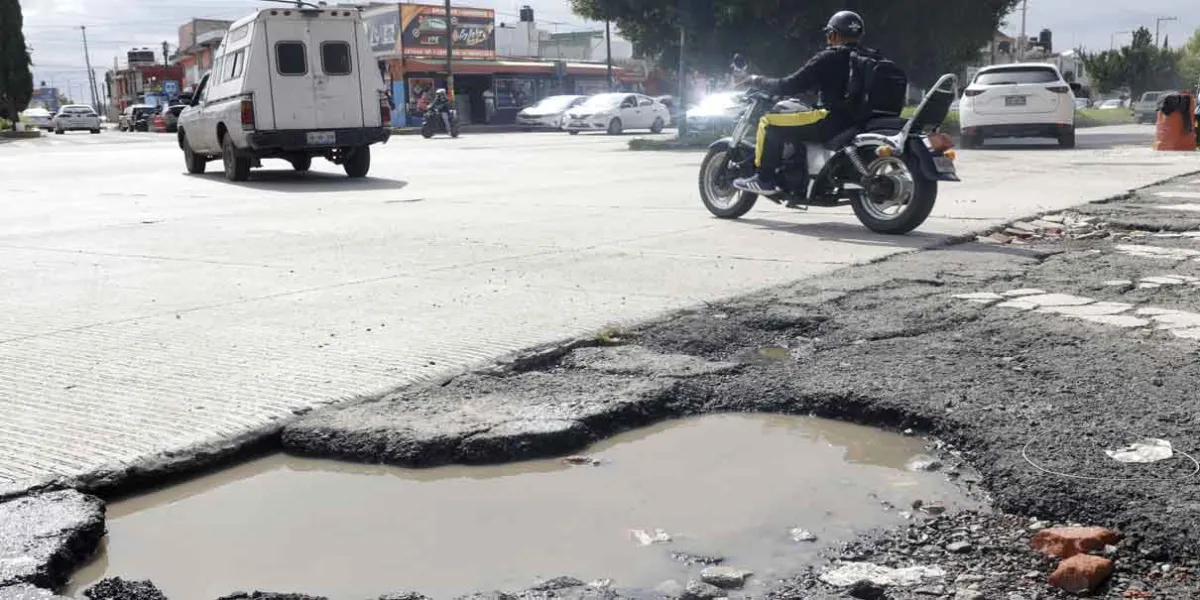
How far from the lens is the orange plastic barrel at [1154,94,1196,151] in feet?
63.2

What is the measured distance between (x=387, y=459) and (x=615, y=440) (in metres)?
0.71

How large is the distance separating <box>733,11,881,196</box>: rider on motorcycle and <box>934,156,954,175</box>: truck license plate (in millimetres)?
759

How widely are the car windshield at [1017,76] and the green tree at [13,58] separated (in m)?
43.5

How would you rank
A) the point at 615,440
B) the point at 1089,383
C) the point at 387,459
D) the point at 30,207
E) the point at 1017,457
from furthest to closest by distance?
the point at 30,207
the point at 1089,383
the point at 615,440
the point at 387,459
the point at 1017,457

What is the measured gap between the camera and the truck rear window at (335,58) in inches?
652

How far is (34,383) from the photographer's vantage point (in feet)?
13.9

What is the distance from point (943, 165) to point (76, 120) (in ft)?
185

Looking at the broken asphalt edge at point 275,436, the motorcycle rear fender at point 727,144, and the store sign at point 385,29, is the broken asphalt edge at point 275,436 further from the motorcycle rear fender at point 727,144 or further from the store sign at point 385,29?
the store sign at point 385,29

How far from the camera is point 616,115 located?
40.3 metres

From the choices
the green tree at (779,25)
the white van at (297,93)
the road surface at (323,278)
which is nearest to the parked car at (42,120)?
the green tree at (779,25)

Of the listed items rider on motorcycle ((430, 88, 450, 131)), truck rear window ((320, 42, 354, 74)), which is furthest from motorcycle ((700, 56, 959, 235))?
rider on motorcycle ((430, 88, 450, 131))

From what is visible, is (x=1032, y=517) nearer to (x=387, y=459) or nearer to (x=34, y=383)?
(x=387, y=459)

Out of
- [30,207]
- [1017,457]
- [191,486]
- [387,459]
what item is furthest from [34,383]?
[30,207]

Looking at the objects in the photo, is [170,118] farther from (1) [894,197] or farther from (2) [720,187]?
(1) [894,197]
